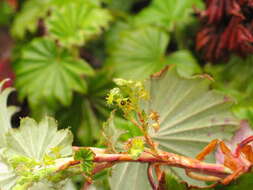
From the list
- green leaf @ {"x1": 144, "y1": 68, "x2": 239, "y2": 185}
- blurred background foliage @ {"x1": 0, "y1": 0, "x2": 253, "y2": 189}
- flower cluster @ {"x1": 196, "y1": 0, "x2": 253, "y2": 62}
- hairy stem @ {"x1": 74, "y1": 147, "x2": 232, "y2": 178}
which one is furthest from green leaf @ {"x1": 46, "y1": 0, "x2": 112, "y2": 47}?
hairy stem @ {"x1": 74, "y1": 147, "x2": 232, "y2": 178}

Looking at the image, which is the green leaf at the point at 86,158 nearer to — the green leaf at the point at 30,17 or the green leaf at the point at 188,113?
the green leaf at the point at 188,113

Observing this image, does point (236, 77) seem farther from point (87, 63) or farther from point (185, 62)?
point (87, 63)

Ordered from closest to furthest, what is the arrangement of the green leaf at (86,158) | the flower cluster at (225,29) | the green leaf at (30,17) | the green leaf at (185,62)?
the green leaf at (86,158)
the flower cluster at (225,29)
the green leaf at (185,62)
the green leaf at (30,17)

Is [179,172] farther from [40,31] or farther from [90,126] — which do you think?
[40,31]

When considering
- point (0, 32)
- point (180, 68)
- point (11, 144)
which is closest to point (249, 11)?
point (180, 68)

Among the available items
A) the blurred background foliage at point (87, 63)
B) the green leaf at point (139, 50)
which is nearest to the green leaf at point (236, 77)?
the blurred background foliage at point (87, 63)

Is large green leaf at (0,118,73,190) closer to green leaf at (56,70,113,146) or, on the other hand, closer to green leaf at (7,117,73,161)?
green leaf at (7,117,73,161)
